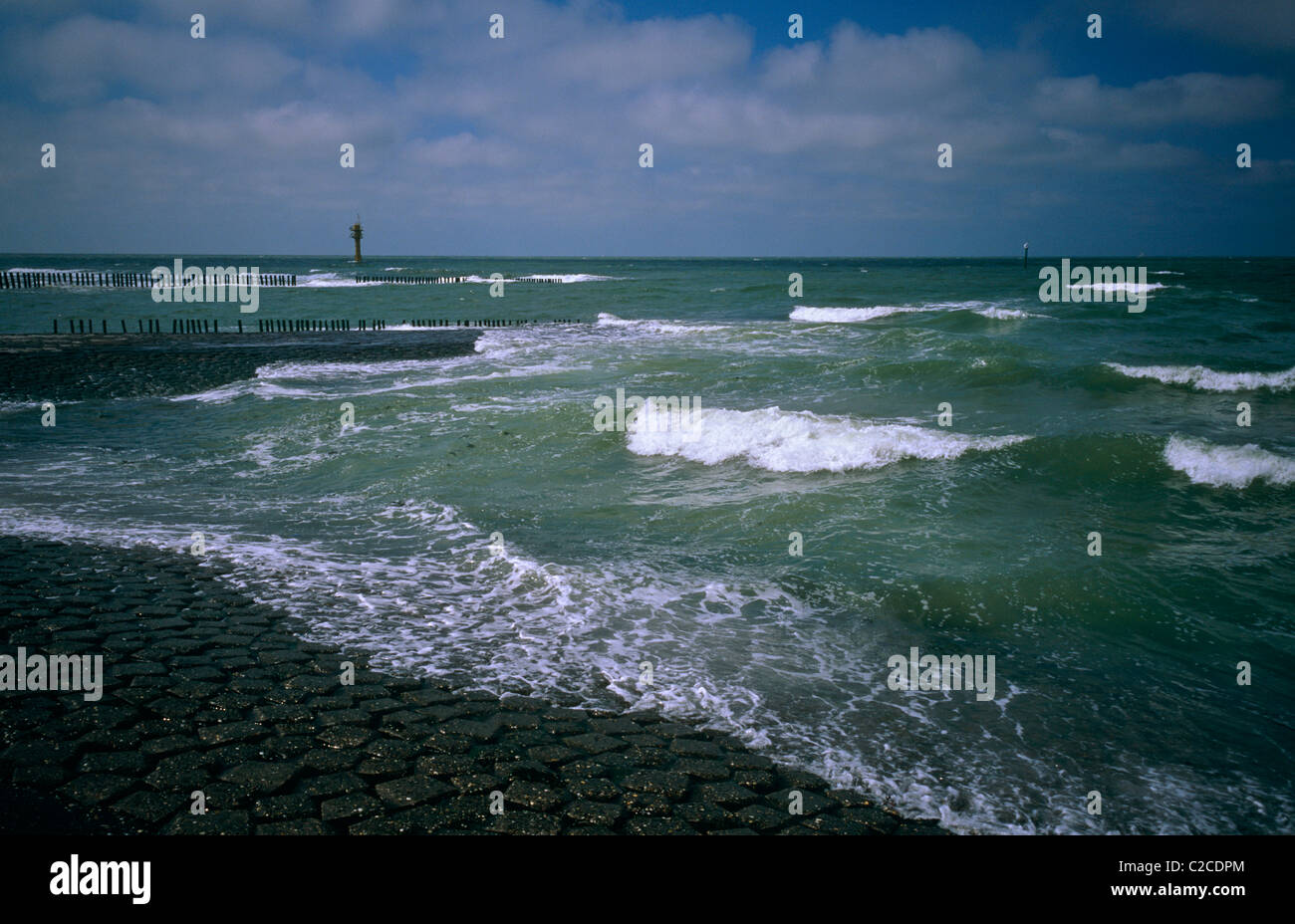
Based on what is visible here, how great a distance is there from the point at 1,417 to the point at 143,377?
662 cm

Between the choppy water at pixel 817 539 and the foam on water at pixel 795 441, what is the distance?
8 centimetres

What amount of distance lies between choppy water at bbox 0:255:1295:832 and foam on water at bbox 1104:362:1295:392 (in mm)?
105

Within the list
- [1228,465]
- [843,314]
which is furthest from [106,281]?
[1228,465]

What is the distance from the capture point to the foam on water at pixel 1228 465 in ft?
36.6

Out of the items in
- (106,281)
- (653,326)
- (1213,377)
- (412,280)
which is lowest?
(1213,377)

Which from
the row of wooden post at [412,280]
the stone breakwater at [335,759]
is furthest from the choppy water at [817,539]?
the row of wooden post at [412,280]

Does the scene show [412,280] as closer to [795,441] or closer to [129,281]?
[129,281]

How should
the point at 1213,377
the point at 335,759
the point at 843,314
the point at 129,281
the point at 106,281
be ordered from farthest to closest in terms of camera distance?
the point at 129,281
the point at 106,281
the point at 843,314
the point at 1213,377
the point at 335,759

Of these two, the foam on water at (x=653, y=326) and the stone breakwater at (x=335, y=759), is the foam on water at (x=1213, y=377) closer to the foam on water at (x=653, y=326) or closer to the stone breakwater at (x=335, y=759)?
the foam on water at (x=653, y=326)

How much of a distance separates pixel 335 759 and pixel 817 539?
21.0ft

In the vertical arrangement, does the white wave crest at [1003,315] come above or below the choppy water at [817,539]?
above

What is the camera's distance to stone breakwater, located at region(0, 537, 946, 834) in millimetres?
4055

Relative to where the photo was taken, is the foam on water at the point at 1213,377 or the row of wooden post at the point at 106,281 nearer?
the foam on water at the point at 1213,377

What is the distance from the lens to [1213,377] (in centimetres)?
1952
